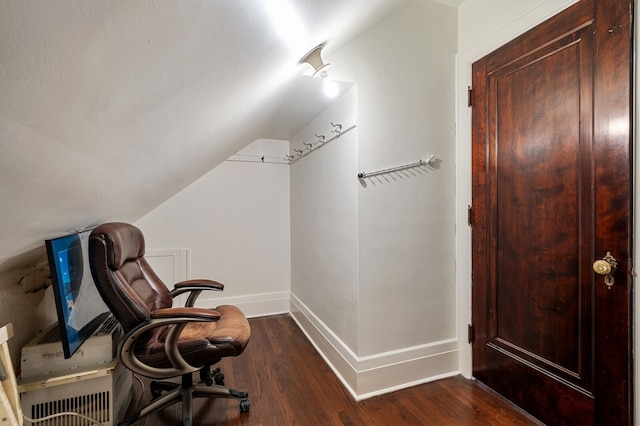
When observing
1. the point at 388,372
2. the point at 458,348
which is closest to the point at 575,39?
the point at 458,348

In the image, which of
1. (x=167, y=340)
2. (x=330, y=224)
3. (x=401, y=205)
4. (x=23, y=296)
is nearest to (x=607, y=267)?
(x=401, y=205)

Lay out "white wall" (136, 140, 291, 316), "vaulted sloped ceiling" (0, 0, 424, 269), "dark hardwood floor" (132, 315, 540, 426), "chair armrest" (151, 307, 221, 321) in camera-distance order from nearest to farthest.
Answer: "vaulted sloped ceiling" (0, 0, 424, 269) → "chair armrest" (151, 307, 221, 321) → "dark hardwood floor" (132, 315, 540, 426) → "white wall" (136, 140, 291, 316)

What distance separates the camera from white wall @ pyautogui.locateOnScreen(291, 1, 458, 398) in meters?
1.76

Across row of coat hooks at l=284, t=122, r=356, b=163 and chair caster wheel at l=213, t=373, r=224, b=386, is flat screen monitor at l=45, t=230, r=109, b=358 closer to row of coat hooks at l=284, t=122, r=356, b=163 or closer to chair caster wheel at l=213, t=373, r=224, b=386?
chair caster wheel at l=213, t=373, r=224, b=386

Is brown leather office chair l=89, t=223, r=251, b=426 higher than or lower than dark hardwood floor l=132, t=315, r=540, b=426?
higher

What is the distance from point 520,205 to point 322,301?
61.1 inches

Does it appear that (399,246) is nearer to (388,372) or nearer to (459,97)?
(388,372)

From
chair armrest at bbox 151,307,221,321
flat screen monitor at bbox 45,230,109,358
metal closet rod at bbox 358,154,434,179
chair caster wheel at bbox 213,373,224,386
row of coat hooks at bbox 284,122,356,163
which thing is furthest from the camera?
row of coat hooks at bbox 284,122,356,163

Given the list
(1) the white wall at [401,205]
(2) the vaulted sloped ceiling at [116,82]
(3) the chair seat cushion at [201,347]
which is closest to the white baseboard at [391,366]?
(1) the white wall at [401,205]

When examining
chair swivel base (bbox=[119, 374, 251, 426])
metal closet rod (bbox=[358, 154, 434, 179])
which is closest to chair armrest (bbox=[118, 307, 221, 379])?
chair swivel base (bbox=[119, 374, 251, 426])

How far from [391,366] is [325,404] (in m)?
0.48

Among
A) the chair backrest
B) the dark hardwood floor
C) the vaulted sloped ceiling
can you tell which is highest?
the vaulted sloped ceiling

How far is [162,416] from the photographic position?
1593 millimetres

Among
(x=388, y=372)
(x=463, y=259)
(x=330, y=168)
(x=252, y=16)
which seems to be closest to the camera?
(x=252, y=16)
